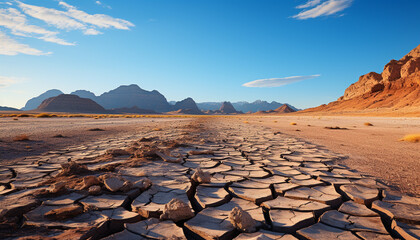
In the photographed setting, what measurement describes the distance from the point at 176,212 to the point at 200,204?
0.37 meters

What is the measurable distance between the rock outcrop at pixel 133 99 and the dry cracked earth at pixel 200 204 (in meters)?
157

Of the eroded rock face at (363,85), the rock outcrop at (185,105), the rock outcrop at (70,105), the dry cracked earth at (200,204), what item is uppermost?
the eroded rock face at (363,85)

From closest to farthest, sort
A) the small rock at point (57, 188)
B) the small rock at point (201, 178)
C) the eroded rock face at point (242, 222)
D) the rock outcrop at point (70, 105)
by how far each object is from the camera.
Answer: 1. the eroded rock face at point (242, 222)
2. the small rock at point (57, 188)
3. the small rock at point (201, 178)
4. the rock outcrop at point (70, 105)

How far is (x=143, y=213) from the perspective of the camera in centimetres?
169

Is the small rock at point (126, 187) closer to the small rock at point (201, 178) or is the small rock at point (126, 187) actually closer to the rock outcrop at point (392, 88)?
the small rock at point (201, 178)

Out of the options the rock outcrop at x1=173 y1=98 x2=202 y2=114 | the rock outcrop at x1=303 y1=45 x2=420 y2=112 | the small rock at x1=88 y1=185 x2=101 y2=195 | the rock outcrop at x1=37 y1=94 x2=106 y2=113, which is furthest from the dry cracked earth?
the rock outcrop at x1=173 y1=98 x2=202 y2=114

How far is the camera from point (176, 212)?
1.59 m

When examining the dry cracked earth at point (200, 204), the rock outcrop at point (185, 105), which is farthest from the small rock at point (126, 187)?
the rock outcrop at point (185, 105)

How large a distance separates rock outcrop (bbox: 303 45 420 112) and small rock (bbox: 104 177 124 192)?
50582mm

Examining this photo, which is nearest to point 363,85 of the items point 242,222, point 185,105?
point 242,222

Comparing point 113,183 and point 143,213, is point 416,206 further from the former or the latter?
point 113,183

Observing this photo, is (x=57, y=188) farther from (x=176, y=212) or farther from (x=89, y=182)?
(x=176, y=212)

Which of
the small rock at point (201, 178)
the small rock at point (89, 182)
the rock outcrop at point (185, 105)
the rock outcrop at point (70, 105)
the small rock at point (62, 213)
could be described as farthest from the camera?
the rock outcrop at point (185, 105)

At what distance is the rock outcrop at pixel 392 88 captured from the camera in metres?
46.5
